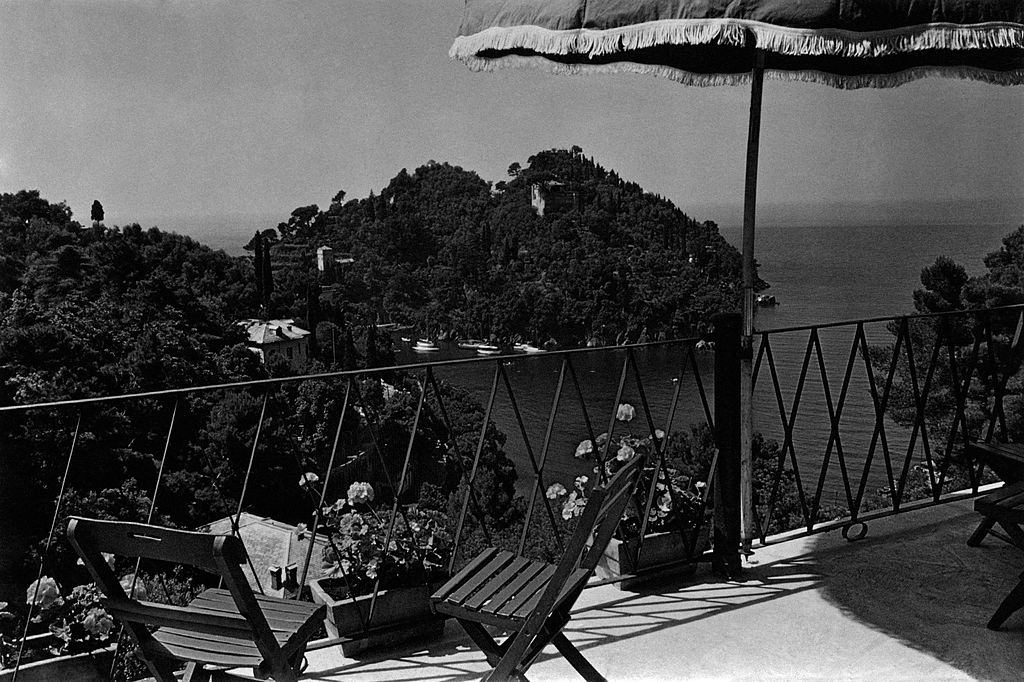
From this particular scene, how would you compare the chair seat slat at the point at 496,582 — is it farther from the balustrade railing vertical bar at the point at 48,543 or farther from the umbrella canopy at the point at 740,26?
the umbrella canopy at the point at 740,26

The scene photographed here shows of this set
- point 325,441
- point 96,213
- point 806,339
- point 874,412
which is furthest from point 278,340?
point 874,412

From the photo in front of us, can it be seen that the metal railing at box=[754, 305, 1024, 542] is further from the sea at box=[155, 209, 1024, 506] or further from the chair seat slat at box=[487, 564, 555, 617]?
the chair seat slat at box=[487, 564, 555, 617]

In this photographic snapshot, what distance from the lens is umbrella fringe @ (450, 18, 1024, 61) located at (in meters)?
1.84

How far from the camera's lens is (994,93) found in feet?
90.4

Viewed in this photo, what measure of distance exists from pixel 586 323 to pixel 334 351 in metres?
9.10

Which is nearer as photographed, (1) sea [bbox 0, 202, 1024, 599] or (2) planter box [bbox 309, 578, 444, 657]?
(2) planter box [bbox 309, 578, 444, 657]

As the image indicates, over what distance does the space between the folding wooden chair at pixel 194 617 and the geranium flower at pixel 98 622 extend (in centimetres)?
45

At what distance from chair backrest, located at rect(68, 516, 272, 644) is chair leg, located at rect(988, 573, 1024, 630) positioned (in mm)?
1801

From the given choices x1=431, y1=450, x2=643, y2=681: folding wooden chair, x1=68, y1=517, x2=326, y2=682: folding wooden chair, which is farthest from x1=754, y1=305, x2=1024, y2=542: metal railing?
x1=68, y1=517, x2=326, y2=682: folding wooden chair

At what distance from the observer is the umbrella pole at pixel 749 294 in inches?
102

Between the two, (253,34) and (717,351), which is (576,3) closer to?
(717,351)

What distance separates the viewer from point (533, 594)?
187cm

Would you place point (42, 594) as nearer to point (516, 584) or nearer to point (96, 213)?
point (516, 584)

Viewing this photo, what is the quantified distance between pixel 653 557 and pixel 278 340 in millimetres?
31206
